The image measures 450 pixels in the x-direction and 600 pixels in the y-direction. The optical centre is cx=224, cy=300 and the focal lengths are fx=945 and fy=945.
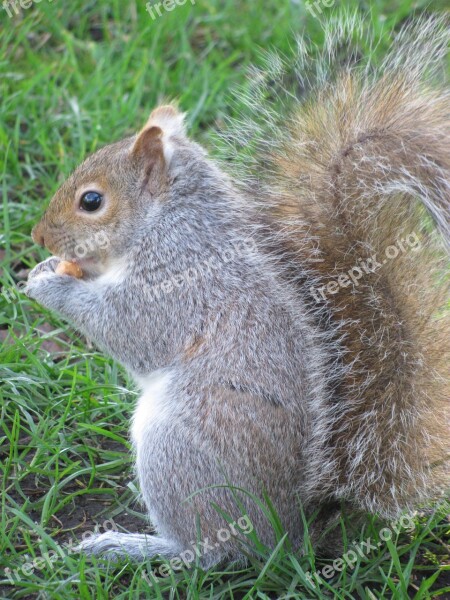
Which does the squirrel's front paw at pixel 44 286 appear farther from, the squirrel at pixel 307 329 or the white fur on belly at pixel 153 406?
the white fur on belly at pixel 153 406

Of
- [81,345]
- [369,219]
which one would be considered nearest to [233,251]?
[369,219]

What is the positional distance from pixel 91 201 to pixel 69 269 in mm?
219

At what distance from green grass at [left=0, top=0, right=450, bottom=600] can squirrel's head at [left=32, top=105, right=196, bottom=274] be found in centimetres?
42

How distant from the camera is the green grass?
2.19 meters

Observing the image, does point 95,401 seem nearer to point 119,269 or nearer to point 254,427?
point 119,269

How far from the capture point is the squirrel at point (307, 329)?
2.14m

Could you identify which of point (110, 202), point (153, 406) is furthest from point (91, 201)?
point (153, 406)

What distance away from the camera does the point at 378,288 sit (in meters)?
2.22

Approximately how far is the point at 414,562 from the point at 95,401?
99cm

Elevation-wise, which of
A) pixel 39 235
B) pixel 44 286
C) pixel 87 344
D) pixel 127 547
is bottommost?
pixel 127 547

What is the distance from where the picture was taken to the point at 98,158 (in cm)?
255

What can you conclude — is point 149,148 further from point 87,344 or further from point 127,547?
point 127,547

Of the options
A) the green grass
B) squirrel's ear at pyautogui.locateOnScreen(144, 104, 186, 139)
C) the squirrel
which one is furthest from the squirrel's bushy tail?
squirrel's ear at pyautogui.locateOnScreen(144, 104, 186, 139)

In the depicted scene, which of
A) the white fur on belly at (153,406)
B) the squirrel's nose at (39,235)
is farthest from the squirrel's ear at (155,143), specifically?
the white fur on belly at (153,406)
